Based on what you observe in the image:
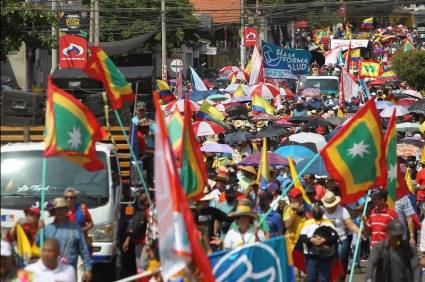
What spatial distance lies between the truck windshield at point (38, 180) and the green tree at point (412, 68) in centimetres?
3747

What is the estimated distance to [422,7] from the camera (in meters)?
172

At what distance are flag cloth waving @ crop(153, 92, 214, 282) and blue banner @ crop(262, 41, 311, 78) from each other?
2656 centimetres

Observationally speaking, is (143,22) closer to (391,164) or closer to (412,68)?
(412,68)

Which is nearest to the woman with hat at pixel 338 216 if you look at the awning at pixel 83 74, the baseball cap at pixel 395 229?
the baseball cap at pixel 395 229

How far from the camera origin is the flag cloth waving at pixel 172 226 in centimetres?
883

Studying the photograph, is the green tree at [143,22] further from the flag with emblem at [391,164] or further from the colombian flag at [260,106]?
the flag with emblem at [391,164]

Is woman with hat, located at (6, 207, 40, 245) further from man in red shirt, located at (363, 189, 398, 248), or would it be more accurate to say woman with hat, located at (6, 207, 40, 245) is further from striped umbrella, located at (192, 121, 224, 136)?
striped umbrella, located at (192, 121, 224, 136)

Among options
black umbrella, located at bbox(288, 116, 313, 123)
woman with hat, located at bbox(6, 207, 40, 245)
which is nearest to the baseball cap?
woman with hat, located at bbox(6, 207, 40, 245)

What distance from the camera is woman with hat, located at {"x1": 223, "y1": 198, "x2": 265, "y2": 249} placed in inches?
470

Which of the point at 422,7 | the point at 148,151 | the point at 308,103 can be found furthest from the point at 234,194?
the point at 422,7

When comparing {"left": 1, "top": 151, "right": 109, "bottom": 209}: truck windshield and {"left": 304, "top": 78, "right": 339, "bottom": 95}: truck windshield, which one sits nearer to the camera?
{"left": 1, "top": 151, "right": 109, "bottom": 209}: truck windshield

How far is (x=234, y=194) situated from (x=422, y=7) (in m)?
162

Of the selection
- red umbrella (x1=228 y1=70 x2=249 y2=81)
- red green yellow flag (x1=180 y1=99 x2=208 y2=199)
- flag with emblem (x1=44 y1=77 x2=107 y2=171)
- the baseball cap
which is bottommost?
the baseball cap

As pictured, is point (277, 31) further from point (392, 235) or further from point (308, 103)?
point (392, 235)
